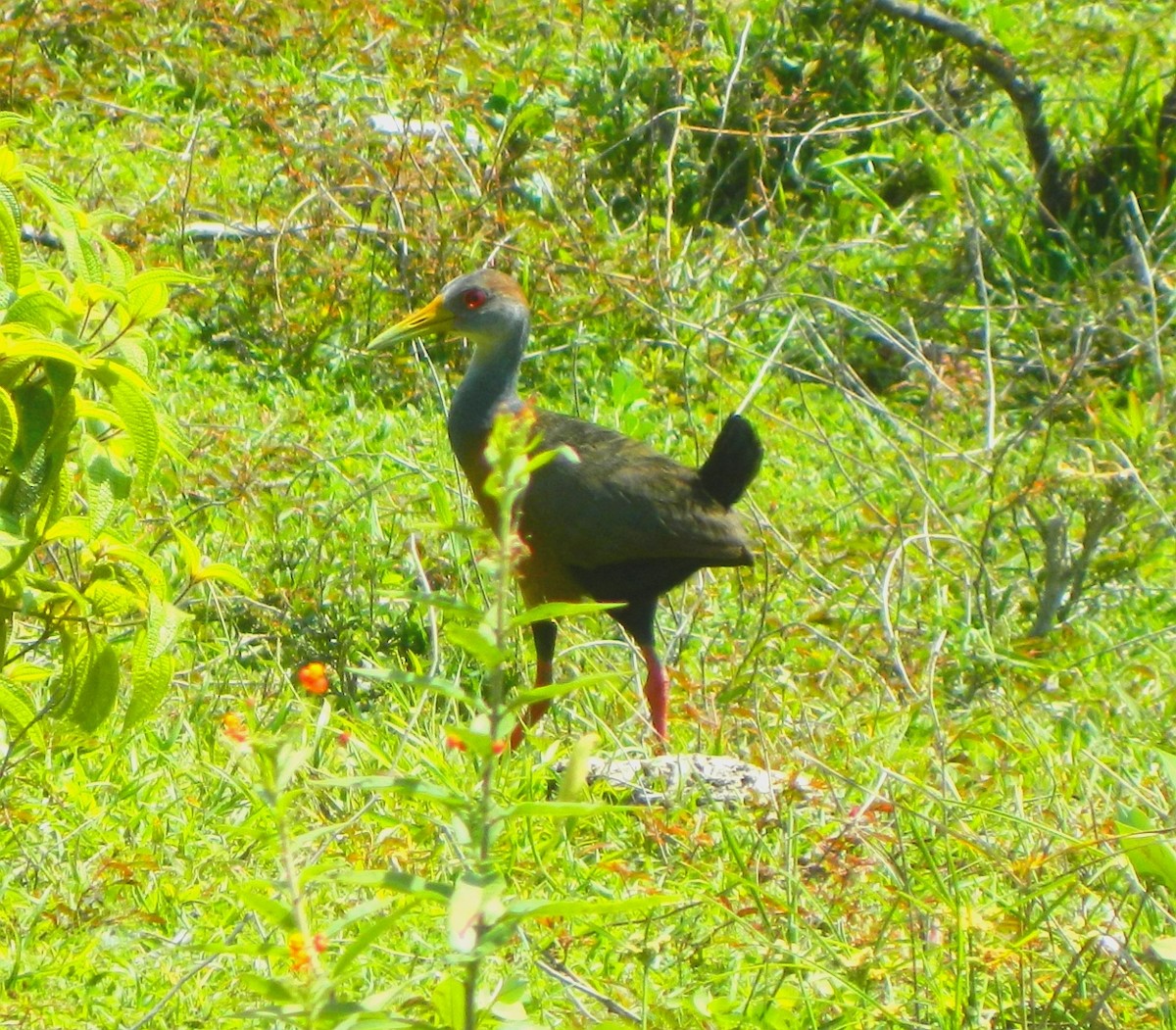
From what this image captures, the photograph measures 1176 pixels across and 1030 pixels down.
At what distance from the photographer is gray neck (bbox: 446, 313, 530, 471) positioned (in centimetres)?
579

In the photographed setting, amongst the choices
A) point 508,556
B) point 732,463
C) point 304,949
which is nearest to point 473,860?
point 304,949

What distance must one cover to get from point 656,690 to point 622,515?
52 centimetres

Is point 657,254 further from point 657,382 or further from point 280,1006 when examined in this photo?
point 280,1006

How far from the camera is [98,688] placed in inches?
135

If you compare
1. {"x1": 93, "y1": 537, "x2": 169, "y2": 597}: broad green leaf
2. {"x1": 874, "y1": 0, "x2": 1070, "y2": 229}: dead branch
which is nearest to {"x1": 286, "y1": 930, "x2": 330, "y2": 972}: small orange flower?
{"x1": 93, "y1": 537, "x2": 169, "y2": 597}: broad green leaf

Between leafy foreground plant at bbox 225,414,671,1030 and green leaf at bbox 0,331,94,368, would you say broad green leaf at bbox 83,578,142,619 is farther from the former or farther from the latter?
leafy foreground plant at bbox 225,414,671,1030

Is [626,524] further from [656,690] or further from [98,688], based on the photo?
[98,688]

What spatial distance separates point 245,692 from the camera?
4906mm

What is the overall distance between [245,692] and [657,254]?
A: 2.43 meters

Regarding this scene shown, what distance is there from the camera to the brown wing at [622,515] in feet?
17.1

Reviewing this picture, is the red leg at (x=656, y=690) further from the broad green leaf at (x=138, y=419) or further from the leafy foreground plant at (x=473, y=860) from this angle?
the leafy foreground plant at (x=473, y=860)

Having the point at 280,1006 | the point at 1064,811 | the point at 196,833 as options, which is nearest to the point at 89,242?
the point at 196,833

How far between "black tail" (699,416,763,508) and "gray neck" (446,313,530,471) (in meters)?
0.71

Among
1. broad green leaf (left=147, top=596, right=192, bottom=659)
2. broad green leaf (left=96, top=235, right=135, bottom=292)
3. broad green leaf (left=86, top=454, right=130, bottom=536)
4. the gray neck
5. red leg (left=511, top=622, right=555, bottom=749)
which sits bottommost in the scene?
red leg (left=511, top=622, right=555, bottom=749)
